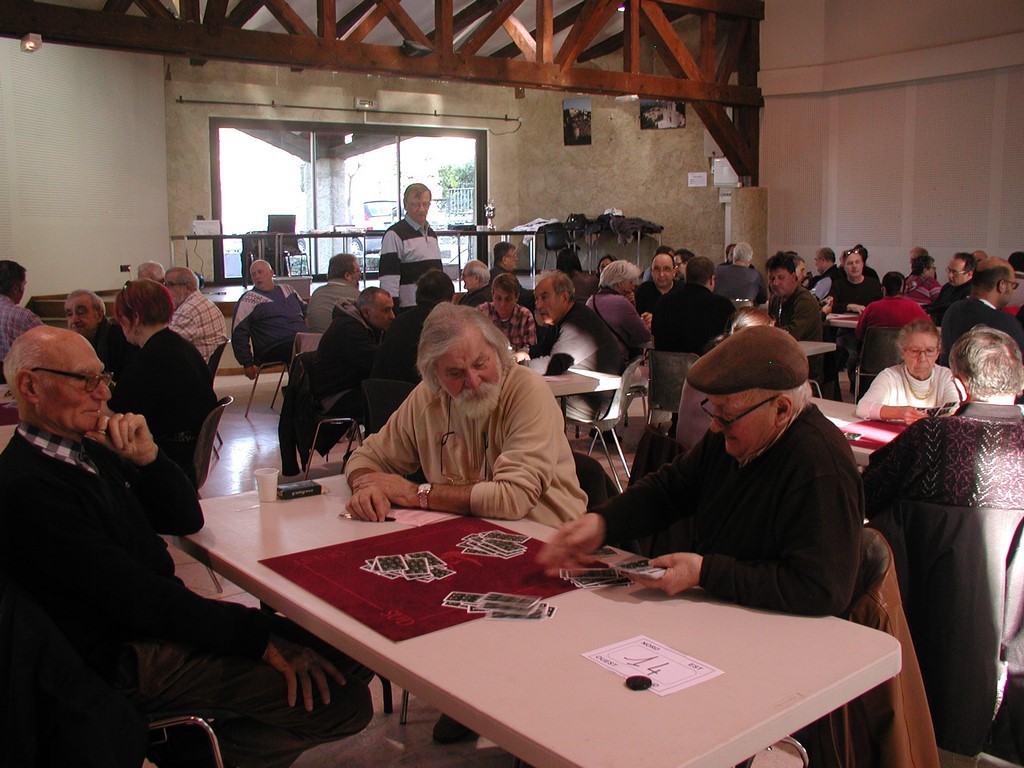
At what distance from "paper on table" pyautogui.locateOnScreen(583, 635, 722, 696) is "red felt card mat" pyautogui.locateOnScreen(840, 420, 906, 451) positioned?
6.88 ft

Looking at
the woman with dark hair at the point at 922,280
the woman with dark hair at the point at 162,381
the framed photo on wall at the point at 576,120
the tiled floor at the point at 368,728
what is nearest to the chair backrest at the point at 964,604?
the tiled floor at the point at 368,728

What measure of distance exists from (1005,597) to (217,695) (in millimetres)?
2007

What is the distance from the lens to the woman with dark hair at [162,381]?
3918mm

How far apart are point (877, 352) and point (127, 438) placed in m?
5.55

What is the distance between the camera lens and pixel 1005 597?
2.59m

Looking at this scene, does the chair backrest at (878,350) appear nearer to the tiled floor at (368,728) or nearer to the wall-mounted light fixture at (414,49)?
the tiled floor at (368,728)

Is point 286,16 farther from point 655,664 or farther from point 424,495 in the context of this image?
point 655,664

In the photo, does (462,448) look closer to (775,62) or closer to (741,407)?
(741,407)

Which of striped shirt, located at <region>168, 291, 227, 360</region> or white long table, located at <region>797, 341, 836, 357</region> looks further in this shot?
striped shirt, located at <region>168, 291, 227, 360</region>

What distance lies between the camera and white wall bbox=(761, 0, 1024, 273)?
1080 centimetres

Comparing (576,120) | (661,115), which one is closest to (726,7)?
(661,115)

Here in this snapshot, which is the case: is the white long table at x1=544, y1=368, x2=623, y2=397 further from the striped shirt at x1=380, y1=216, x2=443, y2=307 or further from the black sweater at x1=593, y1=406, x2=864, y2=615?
the black sweater at x1=593, y1=406, x2=864, y2=615

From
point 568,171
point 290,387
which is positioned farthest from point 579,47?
point 290,387

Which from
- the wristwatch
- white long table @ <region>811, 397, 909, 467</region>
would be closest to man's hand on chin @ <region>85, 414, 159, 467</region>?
the wristwatch
